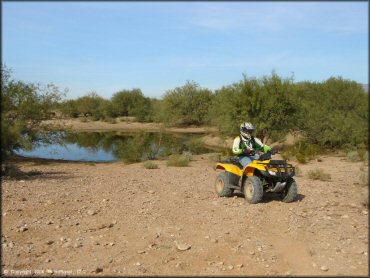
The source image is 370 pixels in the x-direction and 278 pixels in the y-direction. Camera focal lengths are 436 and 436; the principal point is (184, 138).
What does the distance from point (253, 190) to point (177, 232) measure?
2582mm

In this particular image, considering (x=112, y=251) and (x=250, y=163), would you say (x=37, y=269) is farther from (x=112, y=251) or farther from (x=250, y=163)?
(x=250, y=163)

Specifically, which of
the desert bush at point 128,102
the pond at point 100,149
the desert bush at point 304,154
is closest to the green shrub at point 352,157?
the desert bush at point 304,154

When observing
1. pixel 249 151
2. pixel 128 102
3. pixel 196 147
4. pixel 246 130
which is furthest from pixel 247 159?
pixel 128 102

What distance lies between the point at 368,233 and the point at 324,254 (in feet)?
3.70

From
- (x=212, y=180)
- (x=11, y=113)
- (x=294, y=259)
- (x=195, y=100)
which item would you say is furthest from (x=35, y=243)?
(x=195, y=100)

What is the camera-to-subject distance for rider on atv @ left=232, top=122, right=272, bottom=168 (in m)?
10.1

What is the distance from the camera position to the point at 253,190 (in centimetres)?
→ 977

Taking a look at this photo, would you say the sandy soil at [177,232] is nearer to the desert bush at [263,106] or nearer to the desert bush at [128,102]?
the desert bush at [263,106]

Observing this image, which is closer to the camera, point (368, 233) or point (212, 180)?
point (368, 233)

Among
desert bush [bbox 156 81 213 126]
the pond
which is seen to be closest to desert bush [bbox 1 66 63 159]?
the pond

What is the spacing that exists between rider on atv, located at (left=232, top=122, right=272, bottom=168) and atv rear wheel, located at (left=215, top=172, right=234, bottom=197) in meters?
0.62

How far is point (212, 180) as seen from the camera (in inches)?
559

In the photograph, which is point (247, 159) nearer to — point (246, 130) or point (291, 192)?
point (246, 130)

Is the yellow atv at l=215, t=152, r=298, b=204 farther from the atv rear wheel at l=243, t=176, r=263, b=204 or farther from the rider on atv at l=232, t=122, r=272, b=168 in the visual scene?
the rider on atv at l=232, t=122, r=272, b=168
